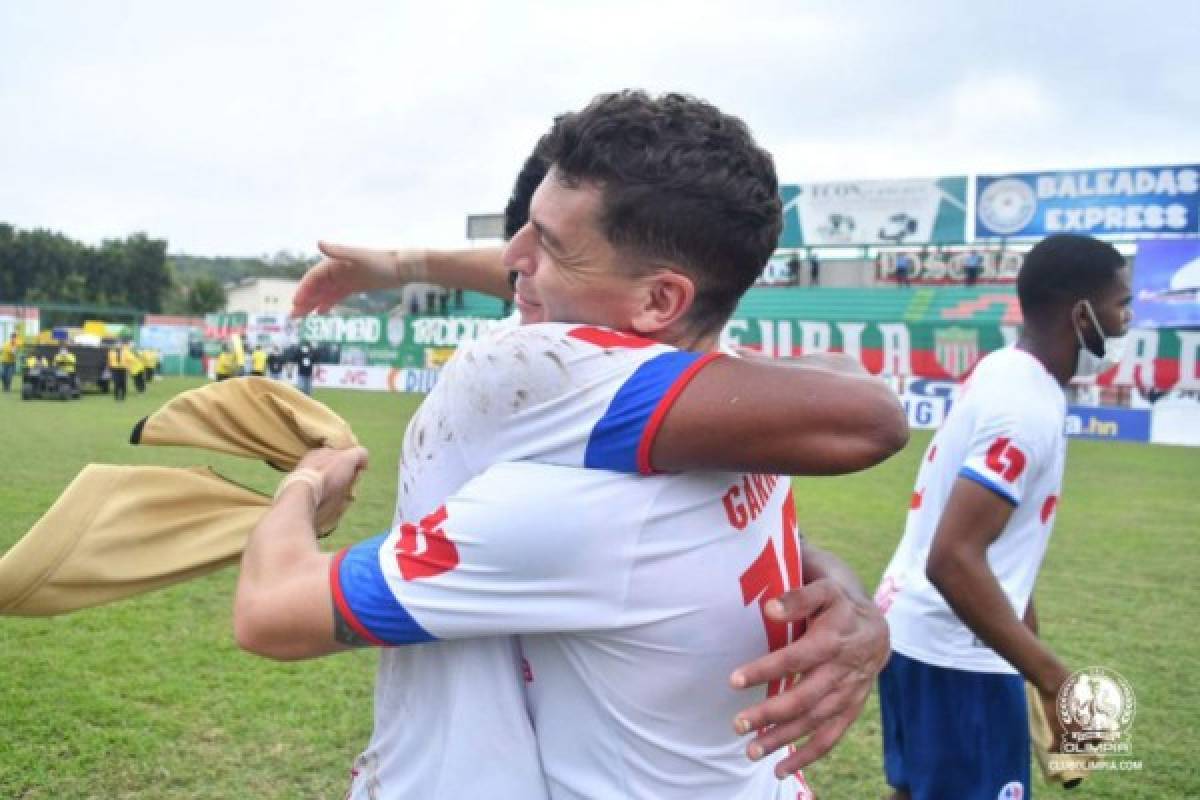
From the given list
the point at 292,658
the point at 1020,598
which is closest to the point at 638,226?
the point at 292,658

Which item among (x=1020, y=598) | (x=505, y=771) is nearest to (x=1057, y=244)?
(x=1020, y=598)

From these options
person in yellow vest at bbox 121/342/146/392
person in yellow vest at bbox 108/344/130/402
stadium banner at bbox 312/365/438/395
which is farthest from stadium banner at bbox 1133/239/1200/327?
person in yellow vest at bbox 121/342/146/392

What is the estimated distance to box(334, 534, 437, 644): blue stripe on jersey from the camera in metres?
→ 1.38

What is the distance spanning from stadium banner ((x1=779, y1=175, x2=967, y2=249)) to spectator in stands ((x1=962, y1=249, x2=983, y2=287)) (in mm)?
2035

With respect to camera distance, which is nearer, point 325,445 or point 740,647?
point 740,647

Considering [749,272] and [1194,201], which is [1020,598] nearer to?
[749,272]

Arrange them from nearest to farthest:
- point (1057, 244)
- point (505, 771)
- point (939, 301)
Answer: point (505, 771)
point (1057, 244)
point (939, 301)

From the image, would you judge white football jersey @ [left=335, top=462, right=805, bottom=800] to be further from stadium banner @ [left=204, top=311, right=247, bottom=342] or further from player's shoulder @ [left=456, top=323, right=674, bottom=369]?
stadium banner @ [left=204, top=311, right=247, bottom=342]

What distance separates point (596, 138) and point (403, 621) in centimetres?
74

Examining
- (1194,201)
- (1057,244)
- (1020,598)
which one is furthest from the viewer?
(1194,201)

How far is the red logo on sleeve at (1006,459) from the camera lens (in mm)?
3080

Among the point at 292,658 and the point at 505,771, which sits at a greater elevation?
the point at 292,658

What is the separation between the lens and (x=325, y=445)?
71.6 inches

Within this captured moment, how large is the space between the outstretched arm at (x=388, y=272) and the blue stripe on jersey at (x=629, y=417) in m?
1.04
